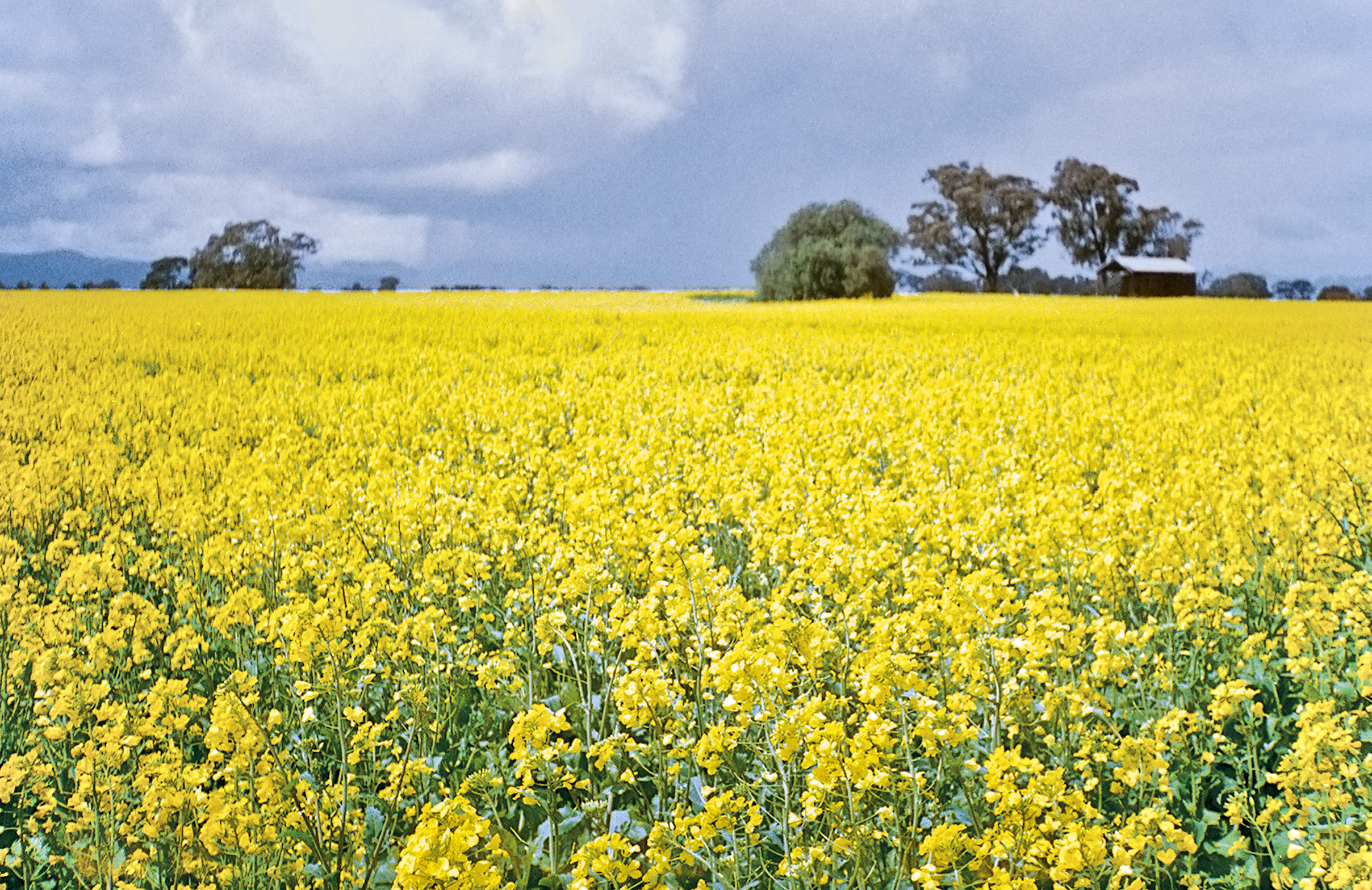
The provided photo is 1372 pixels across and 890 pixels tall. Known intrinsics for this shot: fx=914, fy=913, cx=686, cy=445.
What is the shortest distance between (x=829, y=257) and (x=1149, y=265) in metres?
26.1

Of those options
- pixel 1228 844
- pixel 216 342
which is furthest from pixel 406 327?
pixel 1228 844

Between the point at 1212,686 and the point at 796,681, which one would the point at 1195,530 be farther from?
the point at 796,681

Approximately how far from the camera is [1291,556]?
6.20 metres

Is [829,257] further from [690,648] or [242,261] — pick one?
→ [690,648]

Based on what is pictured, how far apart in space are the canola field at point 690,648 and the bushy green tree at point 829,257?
142 ft

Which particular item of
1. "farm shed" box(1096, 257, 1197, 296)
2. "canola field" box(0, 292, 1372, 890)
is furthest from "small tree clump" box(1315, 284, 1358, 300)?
"canola field" box(0, 292, 1372, 890)

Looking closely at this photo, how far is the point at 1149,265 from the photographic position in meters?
64.8

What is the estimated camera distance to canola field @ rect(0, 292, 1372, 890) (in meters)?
3.37

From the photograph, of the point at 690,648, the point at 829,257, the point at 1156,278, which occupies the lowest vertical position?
the point at 690,648

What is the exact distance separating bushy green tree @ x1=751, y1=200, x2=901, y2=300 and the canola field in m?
43.4

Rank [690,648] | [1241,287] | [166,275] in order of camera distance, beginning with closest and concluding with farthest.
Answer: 1. [690,648]
2. [166,275]
3. [1241,287]

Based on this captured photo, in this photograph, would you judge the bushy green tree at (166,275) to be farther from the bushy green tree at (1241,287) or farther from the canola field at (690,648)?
the bushy green tree at (1241,287)

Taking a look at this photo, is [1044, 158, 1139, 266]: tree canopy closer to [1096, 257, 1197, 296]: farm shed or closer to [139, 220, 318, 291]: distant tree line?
[1096, 257, 1197, 296]: farm shed

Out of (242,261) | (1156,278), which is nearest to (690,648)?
(242,261)
